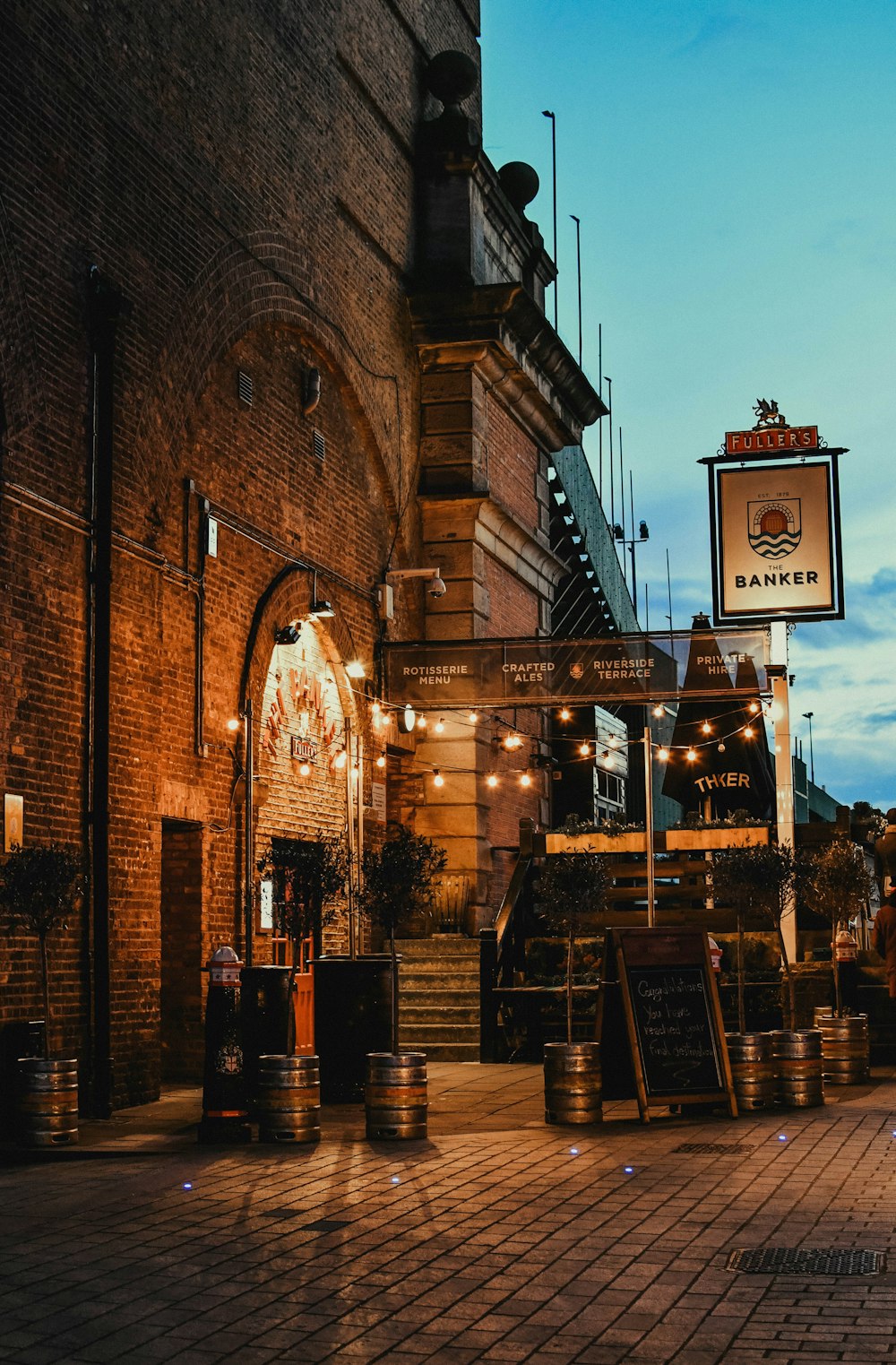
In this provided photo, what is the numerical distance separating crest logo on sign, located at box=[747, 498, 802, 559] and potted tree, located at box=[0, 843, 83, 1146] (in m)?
10.2

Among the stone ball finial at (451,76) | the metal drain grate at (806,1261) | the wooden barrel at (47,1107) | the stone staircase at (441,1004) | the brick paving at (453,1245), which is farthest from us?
the stone ball finial at (451,76)

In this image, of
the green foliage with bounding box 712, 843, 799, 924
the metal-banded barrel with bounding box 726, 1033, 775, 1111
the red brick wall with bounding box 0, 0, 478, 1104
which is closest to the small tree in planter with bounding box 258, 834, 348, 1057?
the red brick wall with bounding box 0, 0, 478, 1104

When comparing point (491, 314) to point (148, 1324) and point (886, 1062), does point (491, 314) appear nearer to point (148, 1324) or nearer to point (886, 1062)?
point (886, 1062)

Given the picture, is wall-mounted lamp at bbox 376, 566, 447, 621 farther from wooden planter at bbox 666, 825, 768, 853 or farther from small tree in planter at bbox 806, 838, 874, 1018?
small tree in planter at bbox 806, 838, 874, 1018

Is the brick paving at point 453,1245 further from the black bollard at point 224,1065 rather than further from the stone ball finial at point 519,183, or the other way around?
the stone ball finial at point 519,183

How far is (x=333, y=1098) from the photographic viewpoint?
13031mm

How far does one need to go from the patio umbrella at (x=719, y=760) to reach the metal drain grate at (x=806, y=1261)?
44.7ft

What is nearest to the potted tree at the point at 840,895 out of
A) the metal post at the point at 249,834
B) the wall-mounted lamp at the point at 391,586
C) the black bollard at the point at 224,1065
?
the metal post at the point at 249,834

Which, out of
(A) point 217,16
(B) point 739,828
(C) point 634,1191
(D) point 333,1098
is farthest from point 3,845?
(B) point 739,828

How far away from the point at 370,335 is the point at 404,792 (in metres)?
5.62

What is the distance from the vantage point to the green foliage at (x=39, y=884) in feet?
35.2

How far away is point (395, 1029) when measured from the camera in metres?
12.1

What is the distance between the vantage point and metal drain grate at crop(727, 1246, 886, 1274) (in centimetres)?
654

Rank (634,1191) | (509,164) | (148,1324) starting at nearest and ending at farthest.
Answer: (148,1324) → (634,1191) → (509,164)
